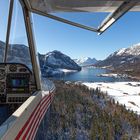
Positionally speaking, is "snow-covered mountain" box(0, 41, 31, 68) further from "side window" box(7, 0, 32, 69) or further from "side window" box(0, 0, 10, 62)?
"side window" box(0, 0, 10, 62)

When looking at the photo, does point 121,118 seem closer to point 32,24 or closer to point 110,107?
point 110,107

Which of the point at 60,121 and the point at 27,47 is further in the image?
the point at 60,121

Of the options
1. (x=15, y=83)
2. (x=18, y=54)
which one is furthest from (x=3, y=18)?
(x=15, y=83)

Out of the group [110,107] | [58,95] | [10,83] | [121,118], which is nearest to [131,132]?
[121,118]

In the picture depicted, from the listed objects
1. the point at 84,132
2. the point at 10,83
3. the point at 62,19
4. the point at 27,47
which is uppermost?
the point at 62,19

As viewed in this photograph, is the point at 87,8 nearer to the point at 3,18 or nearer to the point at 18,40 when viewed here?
the point at 3,18

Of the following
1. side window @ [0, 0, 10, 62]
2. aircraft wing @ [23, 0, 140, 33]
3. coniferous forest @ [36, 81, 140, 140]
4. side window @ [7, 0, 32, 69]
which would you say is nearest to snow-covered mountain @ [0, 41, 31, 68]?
side window @ [7, 0, 32, 69]
